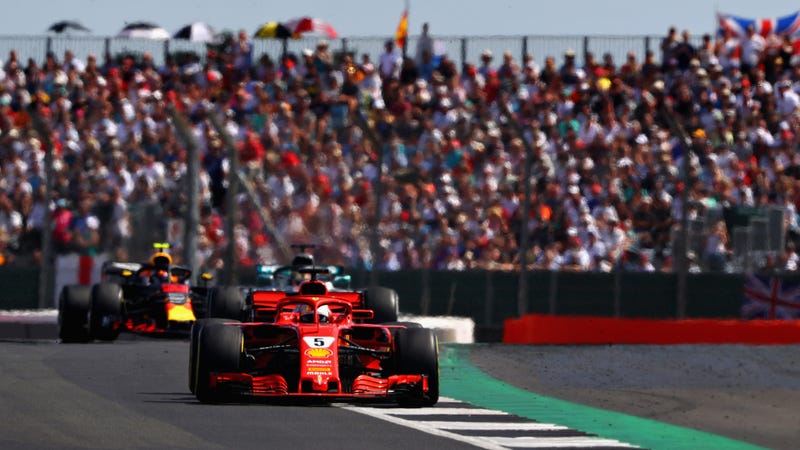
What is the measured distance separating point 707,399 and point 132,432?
225 inches

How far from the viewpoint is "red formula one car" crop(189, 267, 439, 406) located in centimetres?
1330

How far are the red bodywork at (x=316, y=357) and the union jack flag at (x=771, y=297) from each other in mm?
11182

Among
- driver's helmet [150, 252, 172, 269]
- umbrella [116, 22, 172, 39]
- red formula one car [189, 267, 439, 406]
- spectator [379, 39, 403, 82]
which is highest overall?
umbrella [116, 22, 172, 39]

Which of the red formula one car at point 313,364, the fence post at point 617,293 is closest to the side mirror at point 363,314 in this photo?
the red formula one car at point 313,364

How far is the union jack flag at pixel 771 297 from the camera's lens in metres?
25.4

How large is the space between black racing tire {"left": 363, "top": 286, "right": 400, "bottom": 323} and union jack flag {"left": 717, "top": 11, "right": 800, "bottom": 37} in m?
14.6

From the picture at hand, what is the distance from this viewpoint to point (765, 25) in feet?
104

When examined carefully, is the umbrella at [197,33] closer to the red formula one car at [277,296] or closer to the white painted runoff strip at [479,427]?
the red formula one car at [277,296]

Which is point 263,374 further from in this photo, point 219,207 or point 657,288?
point 219,207

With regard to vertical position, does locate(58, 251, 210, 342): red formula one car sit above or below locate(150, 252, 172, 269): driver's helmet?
below

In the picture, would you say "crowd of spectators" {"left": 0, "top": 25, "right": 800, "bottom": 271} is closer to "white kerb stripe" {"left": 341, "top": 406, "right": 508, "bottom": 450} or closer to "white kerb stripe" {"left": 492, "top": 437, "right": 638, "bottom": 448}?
"white kerb stripe" {"left": 341, "top": 406, "right": 508, "bottom": 450}

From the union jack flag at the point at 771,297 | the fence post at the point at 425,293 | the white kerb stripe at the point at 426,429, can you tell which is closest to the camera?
the white kerb stripe at the point at 426,429

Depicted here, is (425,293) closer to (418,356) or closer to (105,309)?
(105,309)

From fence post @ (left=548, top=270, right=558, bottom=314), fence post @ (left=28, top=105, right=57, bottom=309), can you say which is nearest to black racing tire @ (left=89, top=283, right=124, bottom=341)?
fence post @ (left=28, top=105, right=57, bottom=309)
